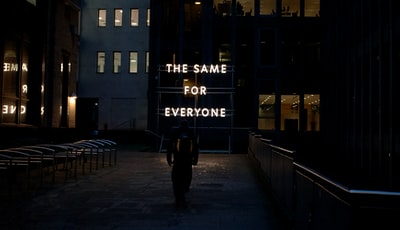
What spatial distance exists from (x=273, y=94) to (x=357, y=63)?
13841mm

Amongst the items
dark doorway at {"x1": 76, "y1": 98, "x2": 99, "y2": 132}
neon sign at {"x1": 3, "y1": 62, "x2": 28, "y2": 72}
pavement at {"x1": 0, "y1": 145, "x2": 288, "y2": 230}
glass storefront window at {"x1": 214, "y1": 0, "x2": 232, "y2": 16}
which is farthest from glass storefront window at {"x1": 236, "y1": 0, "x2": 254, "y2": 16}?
pavement at {"x1": 0, "y1": 145, "x2": 288, "y2": 230}

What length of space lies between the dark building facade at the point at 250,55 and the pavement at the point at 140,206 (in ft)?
77.0

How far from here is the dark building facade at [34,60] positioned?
21906mm

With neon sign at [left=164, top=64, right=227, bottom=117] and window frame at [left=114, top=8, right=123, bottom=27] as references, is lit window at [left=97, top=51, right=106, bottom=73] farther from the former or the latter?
neon sign at [left=164, top=64, right=227, bottom=117]

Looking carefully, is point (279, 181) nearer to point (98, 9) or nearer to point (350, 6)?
point (350, 6)

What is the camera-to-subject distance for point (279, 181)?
1068cm

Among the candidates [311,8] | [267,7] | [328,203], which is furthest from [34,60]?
[311,8]

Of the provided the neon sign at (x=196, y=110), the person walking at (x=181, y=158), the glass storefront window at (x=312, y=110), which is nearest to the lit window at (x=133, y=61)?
the neon sign at (x=196, y=110)

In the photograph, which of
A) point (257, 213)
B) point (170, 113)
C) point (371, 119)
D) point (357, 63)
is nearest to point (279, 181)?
point (257, 213)

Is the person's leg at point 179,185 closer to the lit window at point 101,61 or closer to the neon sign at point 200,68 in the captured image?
the neon sign at point 200,68

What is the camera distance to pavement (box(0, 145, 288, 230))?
9312mm

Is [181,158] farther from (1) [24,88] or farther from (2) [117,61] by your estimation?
(2) [117,61]

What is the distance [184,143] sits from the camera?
459 inches

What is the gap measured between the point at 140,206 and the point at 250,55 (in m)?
31.0
